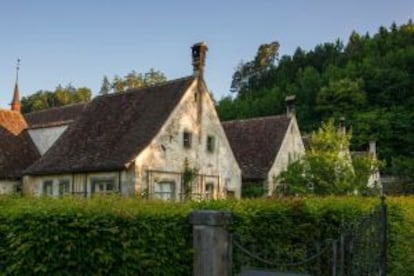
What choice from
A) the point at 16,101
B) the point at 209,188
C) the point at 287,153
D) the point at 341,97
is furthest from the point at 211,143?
the point at 341,97

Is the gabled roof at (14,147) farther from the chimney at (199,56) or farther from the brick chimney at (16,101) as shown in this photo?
the chimney at (199,56)

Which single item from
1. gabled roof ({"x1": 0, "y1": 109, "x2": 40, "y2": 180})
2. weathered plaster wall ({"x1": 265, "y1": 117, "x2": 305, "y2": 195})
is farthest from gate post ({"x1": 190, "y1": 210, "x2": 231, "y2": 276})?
gabled roof ({"x1": 0, "y1": 109, "x2": 40, "y2": 180})

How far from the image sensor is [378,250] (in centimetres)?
1001

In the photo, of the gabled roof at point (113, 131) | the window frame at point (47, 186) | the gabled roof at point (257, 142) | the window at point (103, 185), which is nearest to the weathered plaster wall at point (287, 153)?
the gabled roof at point (257, 142)

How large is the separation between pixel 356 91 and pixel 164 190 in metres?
51.2

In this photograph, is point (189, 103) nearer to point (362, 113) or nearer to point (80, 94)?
point (362, 113)

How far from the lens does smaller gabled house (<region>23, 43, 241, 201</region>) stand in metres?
27.7

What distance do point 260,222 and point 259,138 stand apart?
26.5 metres

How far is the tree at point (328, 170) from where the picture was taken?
2825 cm

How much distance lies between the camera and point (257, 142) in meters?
37.2

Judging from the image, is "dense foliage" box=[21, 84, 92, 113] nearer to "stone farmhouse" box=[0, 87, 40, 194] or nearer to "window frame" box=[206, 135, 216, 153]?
"stone farmhouse" box=[0, 87, 40, 194]

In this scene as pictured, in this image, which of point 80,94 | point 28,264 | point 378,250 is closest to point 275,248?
point 378,250

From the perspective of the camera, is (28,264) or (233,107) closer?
(28,264)

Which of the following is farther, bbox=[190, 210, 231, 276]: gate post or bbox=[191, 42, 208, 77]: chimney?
bbox=[191, 42, 208, 77]: chimney
